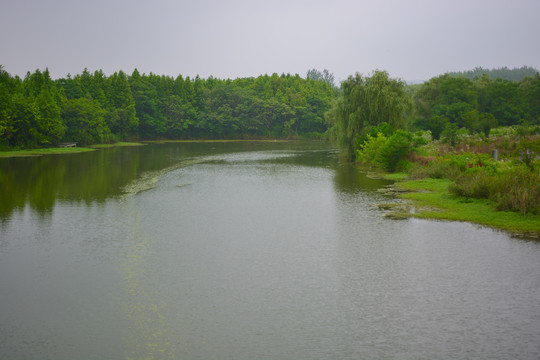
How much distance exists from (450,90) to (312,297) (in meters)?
69.7

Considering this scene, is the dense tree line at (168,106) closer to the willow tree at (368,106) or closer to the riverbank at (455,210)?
the willow tree at (368,106)

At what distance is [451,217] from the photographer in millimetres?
19953

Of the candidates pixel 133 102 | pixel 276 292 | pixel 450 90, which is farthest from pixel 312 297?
pixel 133 102

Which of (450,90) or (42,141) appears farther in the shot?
(450,90)

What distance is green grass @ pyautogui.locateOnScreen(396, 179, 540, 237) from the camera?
18109 millimetres

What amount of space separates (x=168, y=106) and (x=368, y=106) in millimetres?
67067

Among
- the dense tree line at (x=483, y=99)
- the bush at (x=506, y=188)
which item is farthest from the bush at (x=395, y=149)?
the dense tree line at (x=483, y=99)

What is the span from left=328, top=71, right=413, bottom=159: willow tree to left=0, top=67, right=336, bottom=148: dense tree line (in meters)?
40.8

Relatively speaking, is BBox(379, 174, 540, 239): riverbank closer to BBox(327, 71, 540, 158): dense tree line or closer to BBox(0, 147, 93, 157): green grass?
BBox(327, 71, 540, 158): dense tree line

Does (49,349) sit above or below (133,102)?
→ below

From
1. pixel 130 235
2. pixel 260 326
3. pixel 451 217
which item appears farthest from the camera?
pixel 451 217

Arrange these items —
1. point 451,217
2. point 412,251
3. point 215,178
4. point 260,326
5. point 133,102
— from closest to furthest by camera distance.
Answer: point 260,326 < point 412,251 < point 451,217 < point 215,178 < point 133,102

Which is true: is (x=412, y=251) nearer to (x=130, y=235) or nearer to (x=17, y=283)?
(x=130, y=235)

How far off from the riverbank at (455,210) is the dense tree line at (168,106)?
54.6m
